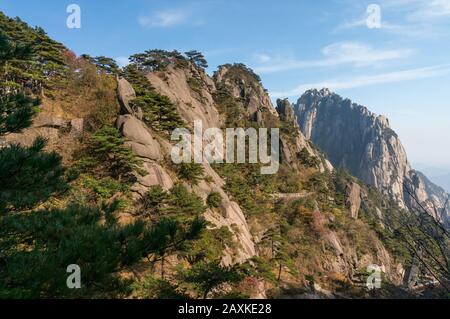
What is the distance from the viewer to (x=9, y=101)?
20.2 feet

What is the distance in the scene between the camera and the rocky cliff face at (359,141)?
338 feet

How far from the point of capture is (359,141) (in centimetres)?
11462

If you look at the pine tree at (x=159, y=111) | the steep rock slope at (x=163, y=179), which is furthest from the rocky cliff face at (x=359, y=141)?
the pine tree at (x=159, y=111)

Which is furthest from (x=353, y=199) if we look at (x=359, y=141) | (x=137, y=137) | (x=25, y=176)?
(x=359, y=141)

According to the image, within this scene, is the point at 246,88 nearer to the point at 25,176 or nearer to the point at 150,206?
the point at 150,206

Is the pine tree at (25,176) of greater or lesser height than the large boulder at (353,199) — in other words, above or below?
above

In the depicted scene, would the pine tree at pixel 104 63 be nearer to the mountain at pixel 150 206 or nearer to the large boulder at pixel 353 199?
the mountain at pixel 150 206

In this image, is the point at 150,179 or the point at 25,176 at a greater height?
the point at 25,176

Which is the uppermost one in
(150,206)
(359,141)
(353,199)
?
(359,141)

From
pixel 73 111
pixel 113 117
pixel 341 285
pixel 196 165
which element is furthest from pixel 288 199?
pixel 73 111

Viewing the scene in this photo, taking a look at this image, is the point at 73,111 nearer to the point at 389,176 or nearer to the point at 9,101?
the point at 9,101

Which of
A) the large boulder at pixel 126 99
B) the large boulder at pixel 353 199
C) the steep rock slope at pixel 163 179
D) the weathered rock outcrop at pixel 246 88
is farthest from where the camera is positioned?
the weathered rock outcrop at pixel 246 88

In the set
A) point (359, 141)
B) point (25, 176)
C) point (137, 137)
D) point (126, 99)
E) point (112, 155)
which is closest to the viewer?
point (25, 176)
